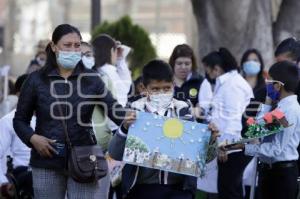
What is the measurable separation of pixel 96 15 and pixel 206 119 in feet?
22.9

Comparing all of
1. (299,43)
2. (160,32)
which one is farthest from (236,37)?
(160,32)

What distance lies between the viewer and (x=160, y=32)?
34.6 m

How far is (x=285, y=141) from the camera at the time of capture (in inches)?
324

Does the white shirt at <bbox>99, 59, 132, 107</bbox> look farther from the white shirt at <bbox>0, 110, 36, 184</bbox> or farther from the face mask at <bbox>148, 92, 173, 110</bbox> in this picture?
the face mask at <bbox>148, 92, 173, 110</bbox>

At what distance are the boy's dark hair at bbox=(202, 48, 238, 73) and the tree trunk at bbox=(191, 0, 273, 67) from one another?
3.38 meters

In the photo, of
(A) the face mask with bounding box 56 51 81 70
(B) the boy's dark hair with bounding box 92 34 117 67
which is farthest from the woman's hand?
(B) the boy's dark hair with bounding box 92 34 117 67

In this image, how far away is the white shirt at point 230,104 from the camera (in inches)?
442

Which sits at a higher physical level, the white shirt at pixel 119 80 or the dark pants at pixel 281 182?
the white shirt at pixel 119 80

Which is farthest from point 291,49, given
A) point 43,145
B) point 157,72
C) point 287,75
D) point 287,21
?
point 287,21

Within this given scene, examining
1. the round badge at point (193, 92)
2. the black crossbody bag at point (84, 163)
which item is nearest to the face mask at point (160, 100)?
the black crossbody bag at point (84, 163)

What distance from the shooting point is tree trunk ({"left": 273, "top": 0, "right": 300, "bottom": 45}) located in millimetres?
15711

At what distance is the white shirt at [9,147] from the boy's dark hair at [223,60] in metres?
3.04

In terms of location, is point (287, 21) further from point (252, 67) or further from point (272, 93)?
point (272, 93)

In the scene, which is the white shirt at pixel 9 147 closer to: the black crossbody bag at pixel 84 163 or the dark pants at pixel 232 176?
the black crossbody bag at pixel 84 163
